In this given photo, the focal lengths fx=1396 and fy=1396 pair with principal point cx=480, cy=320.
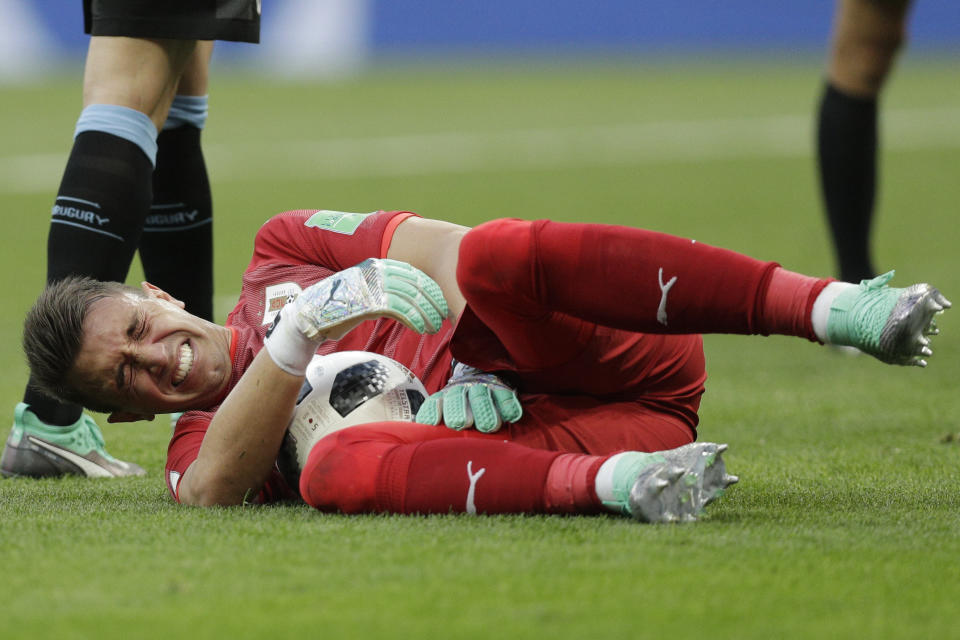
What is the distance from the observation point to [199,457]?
2098mm

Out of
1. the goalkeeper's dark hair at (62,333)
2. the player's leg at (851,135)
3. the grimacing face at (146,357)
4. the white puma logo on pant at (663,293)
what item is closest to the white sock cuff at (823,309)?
the white puma logo on pant at (663,293)

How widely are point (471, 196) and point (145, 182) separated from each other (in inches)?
175

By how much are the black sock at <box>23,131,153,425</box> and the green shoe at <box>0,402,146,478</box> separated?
0.02m

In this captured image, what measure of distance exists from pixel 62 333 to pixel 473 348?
0.64m

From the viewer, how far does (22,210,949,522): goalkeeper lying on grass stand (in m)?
1.84

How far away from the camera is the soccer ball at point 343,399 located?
7.03 ft

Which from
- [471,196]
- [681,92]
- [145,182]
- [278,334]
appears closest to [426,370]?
[278,334]

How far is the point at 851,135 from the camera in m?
3.85

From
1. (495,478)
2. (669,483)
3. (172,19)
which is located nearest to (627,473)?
(669,483)

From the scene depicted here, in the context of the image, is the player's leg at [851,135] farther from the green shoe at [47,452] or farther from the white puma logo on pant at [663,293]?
the green shoe at [47,452]

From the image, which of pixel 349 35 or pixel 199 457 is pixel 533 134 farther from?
pixel 199 457

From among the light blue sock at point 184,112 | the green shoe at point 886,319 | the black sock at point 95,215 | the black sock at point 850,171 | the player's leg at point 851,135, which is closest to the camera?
the green shoe at point 886,319

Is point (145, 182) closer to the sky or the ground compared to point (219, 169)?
closer to the sky

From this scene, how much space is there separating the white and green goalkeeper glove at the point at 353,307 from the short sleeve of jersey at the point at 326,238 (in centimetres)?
28
